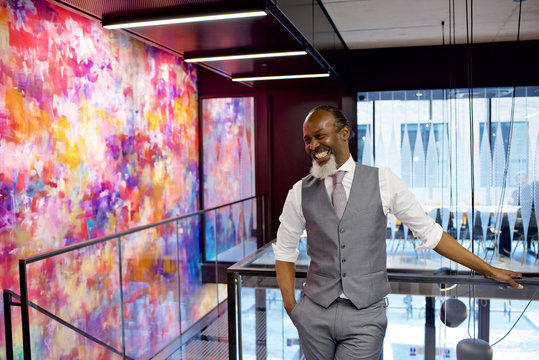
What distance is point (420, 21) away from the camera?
5.79m

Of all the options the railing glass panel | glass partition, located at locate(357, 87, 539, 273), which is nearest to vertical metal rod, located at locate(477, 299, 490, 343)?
the railing glass panel

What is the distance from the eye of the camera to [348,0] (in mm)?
4883

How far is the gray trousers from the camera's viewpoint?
176 centimetres

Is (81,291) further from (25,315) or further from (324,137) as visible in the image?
(324,137)

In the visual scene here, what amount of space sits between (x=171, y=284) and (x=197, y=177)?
9.52ft

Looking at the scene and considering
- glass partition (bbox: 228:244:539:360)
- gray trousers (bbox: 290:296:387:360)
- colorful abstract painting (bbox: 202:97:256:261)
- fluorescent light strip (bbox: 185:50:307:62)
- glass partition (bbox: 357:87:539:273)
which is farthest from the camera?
colorful abstract painting (bbox: 202:97:256:261)

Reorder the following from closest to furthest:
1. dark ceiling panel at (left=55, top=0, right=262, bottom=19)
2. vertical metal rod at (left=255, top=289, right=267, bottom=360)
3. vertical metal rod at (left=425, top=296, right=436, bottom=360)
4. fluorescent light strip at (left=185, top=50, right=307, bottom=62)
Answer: vertical metal rod at (left=425, top=296, right=436, bottom=360)
vertical metal rod at (left=255, top=289, right=267, bottom=360)
dark ceiling panel at (left=55, top=0, right=262, bottom=19)
fluorescent light strip at (left=185, top=50, right=307, bottom=62)

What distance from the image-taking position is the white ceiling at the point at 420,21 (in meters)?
5.09

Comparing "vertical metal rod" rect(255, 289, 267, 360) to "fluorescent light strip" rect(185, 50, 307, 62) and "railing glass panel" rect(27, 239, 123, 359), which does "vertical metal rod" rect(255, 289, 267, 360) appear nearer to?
"railing glass panel" rect(27, 239, 123, 359)

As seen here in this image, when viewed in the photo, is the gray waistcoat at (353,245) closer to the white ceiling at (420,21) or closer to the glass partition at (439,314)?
the glass partition at (439,314)

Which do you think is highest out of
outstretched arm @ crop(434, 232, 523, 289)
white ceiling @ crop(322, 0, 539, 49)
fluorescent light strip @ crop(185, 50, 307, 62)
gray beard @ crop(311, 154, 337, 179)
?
white ceiling @ crop(322, 0, 539, 49)

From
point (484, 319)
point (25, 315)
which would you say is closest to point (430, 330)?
point (484, 319)

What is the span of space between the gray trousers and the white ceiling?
3782 millimetres

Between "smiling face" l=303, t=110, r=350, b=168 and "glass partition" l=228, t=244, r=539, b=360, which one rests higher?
"smiling face" l=303, t=110, r=350, b=168
